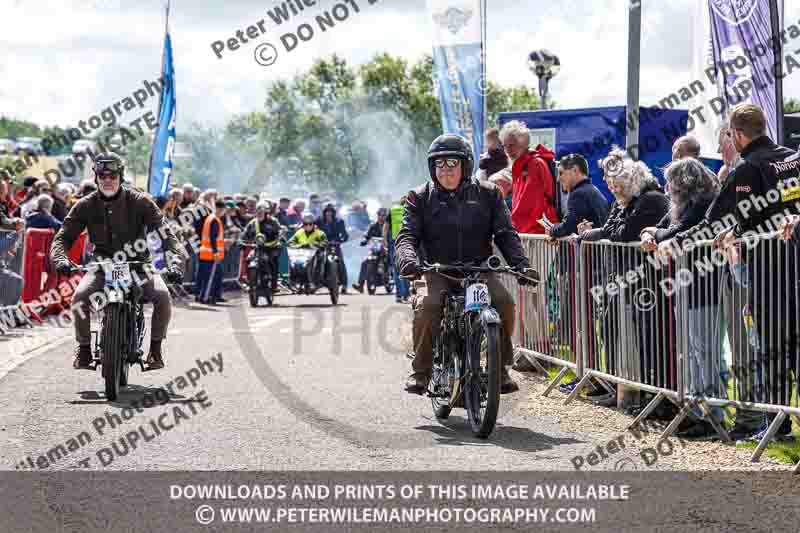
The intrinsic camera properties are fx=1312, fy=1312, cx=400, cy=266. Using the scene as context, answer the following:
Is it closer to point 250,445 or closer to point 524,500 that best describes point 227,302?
point 250,445

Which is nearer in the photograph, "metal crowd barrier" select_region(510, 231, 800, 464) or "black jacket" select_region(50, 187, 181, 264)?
"metal crowd barrier" select_region(510, 231, 800, 464)

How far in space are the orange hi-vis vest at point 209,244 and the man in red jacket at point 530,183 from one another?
11.7 m

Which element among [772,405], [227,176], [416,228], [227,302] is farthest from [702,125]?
[227,176]

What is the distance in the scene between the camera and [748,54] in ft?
35.9

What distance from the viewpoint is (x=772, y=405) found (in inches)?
300

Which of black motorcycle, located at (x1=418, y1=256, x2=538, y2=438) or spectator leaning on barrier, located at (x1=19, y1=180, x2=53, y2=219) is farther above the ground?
spectator leaning on barrier, located at (x1=19, y1=180, x2=53, y2=219)

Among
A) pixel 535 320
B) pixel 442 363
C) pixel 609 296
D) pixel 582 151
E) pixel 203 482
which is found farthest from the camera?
pixel 582 151

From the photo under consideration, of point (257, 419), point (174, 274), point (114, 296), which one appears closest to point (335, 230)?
point (174, 274)

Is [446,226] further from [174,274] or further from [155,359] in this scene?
[155,359]

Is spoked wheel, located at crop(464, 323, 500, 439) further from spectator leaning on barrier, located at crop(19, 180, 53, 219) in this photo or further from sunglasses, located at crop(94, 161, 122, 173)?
spectator leaning on barrier, located at crop(19, 180, 53, 219)

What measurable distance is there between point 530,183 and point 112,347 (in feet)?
14.3

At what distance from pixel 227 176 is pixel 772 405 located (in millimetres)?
94580

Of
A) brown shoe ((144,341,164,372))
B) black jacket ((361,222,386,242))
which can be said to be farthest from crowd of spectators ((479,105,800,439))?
black jacket ((361,222,386,242))

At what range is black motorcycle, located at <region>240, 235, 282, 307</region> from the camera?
23516 millimetres
